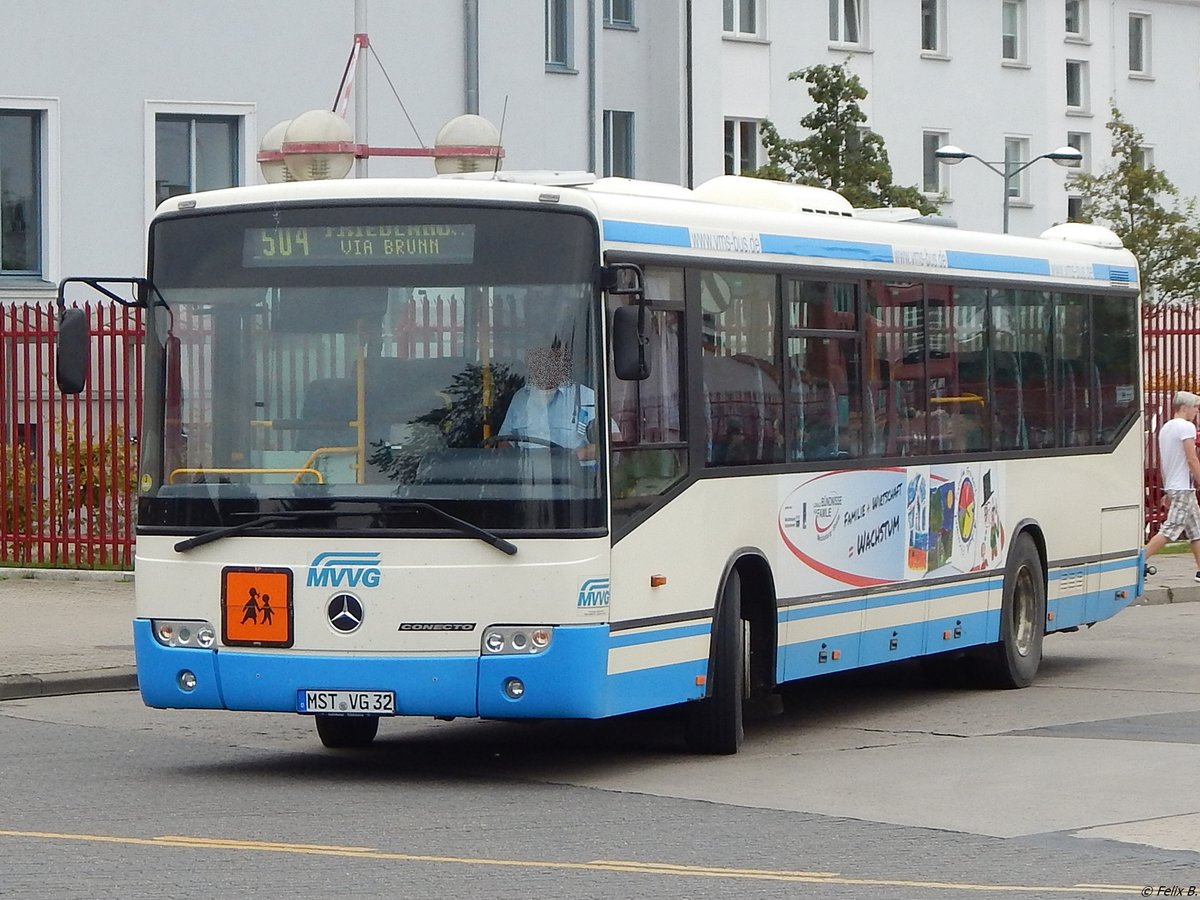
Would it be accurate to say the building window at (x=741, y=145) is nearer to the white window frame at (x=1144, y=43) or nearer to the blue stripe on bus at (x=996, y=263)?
the white window frame at (x=1144, y=43)

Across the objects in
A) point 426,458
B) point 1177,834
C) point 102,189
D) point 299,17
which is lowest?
point 1177,834

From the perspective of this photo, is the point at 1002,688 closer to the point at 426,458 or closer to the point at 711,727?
the point at 711,727

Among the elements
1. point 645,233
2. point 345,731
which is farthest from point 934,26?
point 645,233

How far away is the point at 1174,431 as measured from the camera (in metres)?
24.0

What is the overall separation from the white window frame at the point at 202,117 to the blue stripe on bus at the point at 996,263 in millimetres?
14640

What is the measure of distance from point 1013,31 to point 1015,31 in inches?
2.8

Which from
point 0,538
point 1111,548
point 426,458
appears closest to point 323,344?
point 426,458

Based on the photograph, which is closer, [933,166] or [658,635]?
[658,635]

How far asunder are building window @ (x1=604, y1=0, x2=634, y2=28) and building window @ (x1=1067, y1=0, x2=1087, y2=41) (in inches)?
600

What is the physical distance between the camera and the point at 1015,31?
185 ft

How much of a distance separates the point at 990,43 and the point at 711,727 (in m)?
45.2

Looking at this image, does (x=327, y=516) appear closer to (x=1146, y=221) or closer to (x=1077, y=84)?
(x=1146, y=221)

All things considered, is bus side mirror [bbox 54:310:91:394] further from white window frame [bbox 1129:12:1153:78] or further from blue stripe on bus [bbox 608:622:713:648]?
white window frame [bbox 1129:12:1153:78]

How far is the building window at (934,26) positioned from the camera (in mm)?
54125
